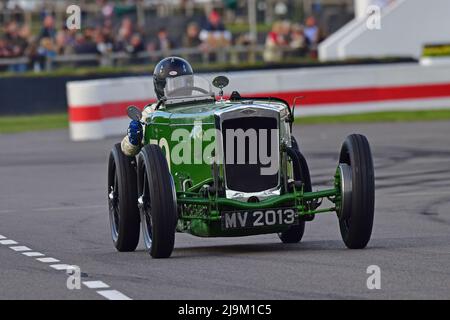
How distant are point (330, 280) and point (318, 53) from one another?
86.9 ft

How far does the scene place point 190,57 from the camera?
34656 mm

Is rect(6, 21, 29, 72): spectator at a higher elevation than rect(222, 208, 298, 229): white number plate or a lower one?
lower

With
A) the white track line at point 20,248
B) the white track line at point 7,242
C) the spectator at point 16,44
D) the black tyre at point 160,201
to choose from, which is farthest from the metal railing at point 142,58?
the black tyre at point 160,201

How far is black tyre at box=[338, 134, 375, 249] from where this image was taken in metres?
9.87

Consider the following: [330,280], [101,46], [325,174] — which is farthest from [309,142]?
[330,280]

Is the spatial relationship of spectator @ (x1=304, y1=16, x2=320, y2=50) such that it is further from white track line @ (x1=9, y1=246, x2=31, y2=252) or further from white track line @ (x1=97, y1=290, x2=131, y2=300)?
white track line @ (x1=97, y1=290, x2=131, y2=300)

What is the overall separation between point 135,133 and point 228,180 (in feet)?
3.23

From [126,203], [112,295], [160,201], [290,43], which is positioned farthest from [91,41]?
[112,295]

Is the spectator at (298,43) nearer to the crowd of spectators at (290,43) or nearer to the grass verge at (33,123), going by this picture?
the crowd of spectators at (290,43)

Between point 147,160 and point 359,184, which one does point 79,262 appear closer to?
point 147,160

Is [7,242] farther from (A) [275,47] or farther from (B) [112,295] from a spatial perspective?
(A) [275,47]

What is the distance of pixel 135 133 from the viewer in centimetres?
1070

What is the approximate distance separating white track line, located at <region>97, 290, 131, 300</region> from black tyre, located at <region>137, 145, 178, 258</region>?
4.53ft

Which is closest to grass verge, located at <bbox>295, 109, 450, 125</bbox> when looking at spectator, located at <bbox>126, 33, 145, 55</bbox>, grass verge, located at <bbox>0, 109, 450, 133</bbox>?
grass verge, located at <bbox>0, 109, 450, 133</bbox>
